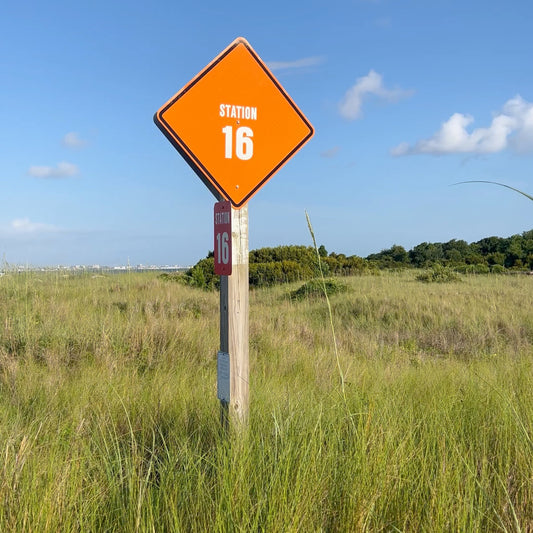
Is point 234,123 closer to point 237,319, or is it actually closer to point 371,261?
point 237,319

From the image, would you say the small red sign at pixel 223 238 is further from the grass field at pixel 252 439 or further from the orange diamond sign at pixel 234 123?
the grass field at pixel 252 439

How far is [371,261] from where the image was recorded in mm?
31125

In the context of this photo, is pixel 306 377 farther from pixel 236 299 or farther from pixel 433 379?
pixel 236 299

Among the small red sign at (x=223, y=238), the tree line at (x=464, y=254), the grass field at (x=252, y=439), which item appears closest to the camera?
the grass field at (x=252, y=439)

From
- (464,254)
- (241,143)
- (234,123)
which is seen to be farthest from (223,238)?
(464,254)

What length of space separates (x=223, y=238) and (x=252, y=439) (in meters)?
1.26

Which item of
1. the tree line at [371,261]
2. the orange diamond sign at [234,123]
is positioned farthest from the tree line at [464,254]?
the orange diamond sign at [234,123]

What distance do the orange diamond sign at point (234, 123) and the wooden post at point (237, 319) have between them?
0.25 meters

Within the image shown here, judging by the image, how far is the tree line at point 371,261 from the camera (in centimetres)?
2194

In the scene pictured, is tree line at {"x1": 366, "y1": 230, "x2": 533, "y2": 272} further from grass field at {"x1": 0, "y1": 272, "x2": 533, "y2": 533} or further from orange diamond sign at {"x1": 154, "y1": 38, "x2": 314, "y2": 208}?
orange diamond sign at {"x1": 154, "y1": 38, "x2": 314, "y2": 208}

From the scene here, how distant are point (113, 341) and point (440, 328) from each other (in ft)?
21.8

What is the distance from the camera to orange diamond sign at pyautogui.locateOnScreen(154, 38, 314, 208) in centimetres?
341

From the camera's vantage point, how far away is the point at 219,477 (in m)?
2.52

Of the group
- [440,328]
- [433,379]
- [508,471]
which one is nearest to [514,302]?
[440,328]
